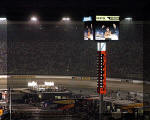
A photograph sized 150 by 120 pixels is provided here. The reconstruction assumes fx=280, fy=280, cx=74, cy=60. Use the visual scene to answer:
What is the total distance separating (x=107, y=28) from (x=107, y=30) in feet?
0.43

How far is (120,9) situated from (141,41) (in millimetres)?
18562

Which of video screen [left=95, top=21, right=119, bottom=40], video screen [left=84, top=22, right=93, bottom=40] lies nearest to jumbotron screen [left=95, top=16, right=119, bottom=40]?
video screen [left=95, top=21, right=119, bottom=40]

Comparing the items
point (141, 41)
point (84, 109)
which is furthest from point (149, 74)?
point (84, 109)

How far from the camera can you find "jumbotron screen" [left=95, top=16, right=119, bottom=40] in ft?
41.7

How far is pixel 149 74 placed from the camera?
28.3 metres

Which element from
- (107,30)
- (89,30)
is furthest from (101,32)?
(89,30)

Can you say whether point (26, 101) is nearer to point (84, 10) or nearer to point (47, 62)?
point (84, 10)

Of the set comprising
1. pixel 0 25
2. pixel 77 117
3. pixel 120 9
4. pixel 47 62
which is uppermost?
pixel 0 25

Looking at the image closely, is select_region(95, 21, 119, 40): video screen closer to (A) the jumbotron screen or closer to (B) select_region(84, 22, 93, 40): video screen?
(A) the jumbotron screen

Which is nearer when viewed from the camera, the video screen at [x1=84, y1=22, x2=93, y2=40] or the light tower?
the light tower

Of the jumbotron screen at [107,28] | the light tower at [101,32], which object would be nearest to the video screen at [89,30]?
the light tower at [101,32]

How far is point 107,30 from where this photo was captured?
13039mm

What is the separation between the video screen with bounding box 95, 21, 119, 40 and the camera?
41.9ft

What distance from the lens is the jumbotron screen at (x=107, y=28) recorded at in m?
12.7
